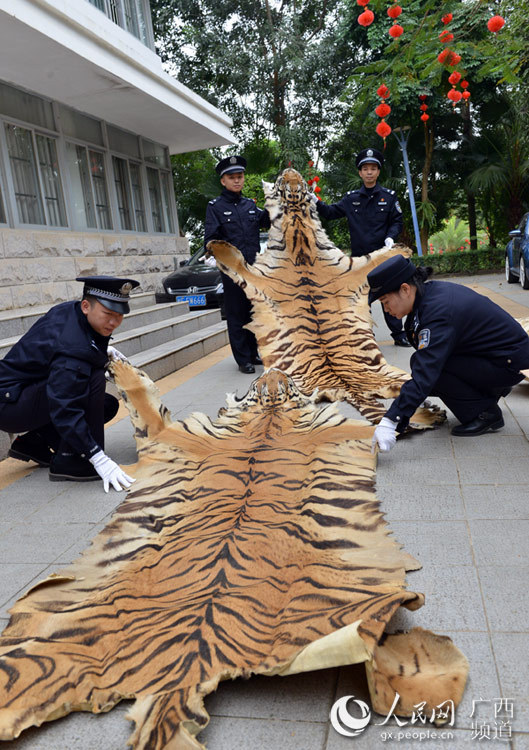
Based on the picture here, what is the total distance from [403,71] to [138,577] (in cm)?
495

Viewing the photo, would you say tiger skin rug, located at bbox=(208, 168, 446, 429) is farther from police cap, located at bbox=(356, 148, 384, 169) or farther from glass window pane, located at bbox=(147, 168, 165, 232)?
glass window pane, located at bbox=(147, 168, 165, 232)

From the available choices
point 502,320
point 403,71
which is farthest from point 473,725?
point 403,71

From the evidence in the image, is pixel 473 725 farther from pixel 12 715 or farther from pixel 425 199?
pixel 425 199

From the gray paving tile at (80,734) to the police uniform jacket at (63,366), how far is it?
197 cm

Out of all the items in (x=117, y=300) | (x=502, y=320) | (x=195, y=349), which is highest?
(x=117, y=300)

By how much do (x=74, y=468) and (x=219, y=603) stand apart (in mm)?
2136

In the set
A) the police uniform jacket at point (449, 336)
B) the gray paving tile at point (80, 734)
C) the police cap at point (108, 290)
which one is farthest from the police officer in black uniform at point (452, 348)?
the gray paving tile at point (80, 734)

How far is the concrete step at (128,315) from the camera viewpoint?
6.67 m

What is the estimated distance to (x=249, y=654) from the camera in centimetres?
185

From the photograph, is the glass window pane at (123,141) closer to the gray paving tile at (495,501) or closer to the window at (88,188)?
the window at (88,188)

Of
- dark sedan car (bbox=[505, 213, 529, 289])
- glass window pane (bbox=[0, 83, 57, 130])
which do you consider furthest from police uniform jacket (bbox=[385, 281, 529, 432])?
dark sedan car (bbox=[505, 213, 529, 289])

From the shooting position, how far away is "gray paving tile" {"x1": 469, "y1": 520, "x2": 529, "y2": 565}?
2.48 meters

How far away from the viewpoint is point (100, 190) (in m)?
10.9
